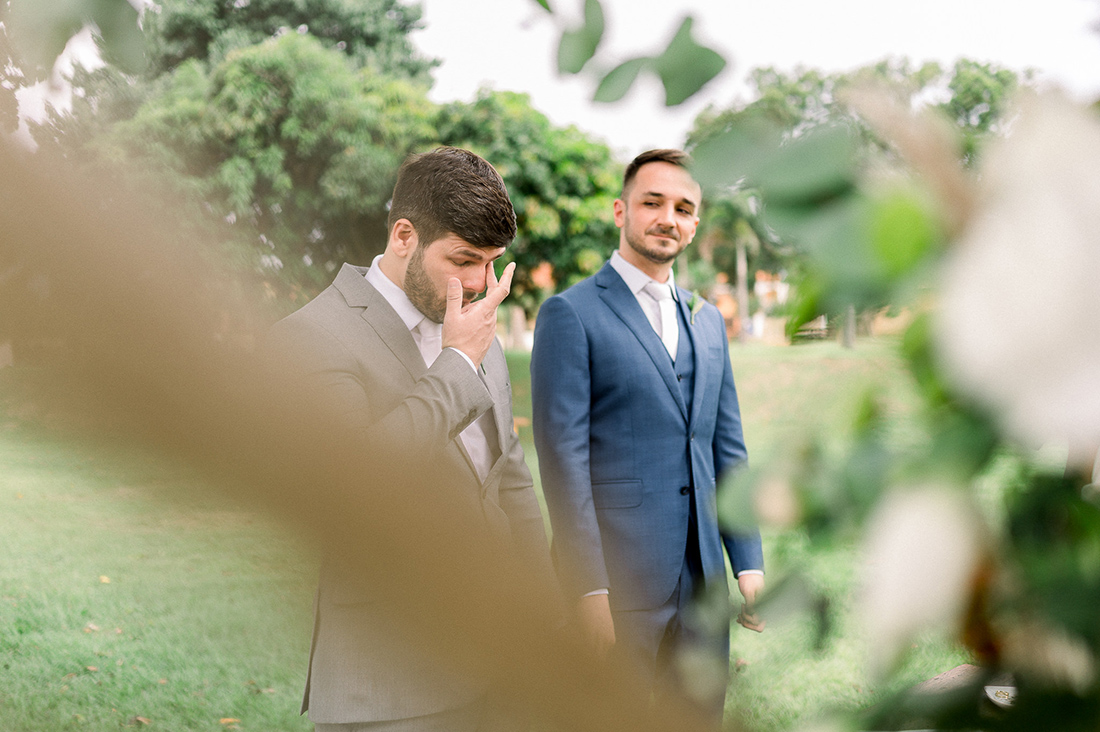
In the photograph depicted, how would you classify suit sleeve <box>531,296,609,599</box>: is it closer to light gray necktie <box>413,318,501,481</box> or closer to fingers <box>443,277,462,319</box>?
light gray necktie <box>413,318,501,481</box>

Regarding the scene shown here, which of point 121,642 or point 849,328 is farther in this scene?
point 121,642

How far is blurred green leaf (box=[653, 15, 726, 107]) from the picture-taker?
556 millimetres

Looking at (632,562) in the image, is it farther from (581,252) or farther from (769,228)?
(581,252)

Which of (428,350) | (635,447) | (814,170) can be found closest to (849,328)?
(814,170)

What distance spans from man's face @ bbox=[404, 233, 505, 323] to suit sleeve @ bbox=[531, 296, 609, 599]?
569mm

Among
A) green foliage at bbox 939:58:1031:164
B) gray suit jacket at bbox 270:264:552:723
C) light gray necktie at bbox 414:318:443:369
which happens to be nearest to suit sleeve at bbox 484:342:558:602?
gray suit jacket at bbox 270:264:552:723

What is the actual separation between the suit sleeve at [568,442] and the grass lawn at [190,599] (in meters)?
0.66

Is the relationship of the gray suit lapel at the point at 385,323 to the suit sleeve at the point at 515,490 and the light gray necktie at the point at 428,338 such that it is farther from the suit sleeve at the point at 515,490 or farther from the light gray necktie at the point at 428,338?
the suit sleeve at the point at 515,490

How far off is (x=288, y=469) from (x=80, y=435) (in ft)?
0.29

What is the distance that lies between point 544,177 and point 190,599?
38.0 ft

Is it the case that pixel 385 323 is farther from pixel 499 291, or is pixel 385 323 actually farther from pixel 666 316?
pixel 666 316

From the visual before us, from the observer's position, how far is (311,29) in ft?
70.7

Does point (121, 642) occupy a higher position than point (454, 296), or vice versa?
point (454, 296)

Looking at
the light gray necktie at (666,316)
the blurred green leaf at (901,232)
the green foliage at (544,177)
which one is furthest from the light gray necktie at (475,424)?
the green foliage at (544,177)
